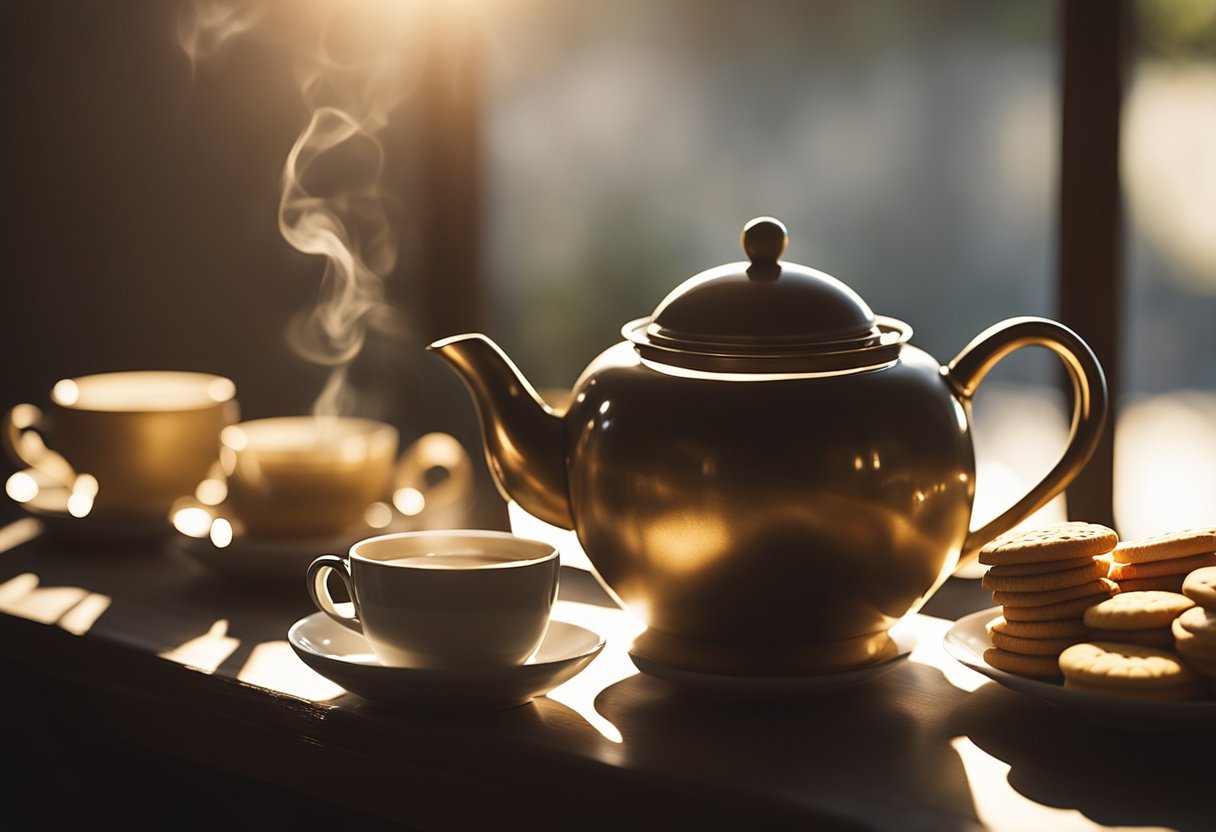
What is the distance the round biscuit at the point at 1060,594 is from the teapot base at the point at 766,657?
2.9 inches

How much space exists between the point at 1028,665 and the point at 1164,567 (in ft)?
0.30

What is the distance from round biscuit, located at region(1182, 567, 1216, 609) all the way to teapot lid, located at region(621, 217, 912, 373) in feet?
0.60

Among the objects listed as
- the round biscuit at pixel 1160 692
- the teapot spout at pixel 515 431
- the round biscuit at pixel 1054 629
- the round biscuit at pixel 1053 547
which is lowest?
the round biscuit at pixel 1160 692

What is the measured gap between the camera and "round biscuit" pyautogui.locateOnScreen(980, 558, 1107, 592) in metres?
0.64

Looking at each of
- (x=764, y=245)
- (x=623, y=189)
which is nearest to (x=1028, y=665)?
(x=764, y=245)

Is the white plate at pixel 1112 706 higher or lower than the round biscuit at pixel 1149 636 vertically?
lower

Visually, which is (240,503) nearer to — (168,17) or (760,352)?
(760,352)

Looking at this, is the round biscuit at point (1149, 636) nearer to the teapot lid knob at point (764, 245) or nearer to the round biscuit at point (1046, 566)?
the round biscuit at point (1046, 566)

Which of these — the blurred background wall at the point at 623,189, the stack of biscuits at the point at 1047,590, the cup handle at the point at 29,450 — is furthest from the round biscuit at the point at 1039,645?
the cup handle at the point at 29,450

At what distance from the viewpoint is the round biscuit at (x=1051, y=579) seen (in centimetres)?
64

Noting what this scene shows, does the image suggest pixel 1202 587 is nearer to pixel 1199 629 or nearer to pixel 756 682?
pixel 1199 629

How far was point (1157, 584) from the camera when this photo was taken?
66 centimetres

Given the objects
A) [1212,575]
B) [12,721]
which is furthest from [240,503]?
[1212,575]

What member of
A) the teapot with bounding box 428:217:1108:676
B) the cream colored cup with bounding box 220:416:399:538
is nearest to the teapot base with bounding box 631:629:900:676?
the teapot with bounding box 428:217:1108:676
